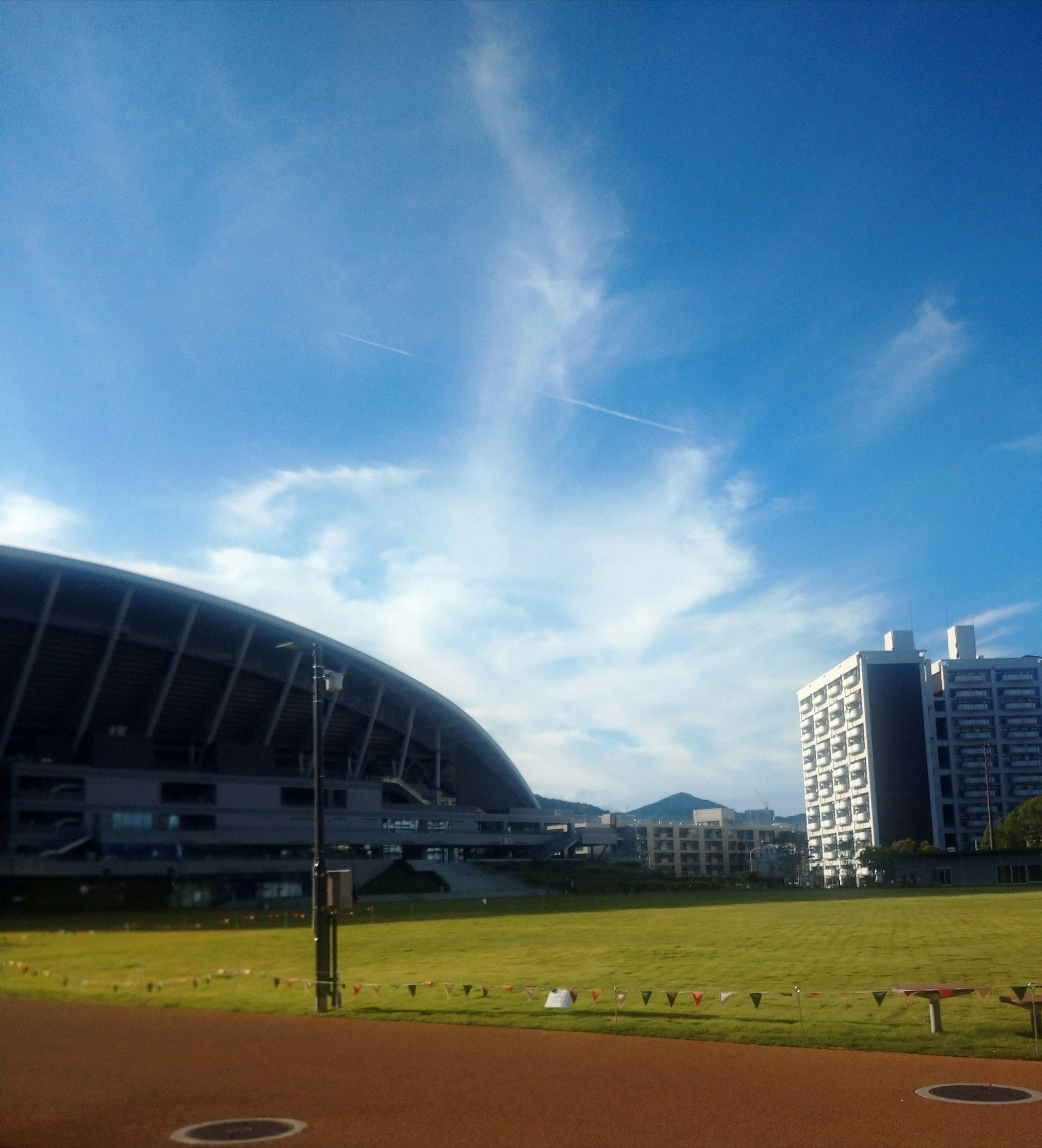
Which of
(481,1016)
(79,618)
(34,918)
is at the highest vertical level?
(79,618)

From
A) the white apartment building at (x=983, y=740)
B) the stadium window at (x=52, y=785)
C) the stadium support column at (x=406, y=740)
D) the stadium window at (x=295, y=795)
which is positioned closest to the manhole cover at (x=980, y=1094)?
the stadium window at (x=52, y=785)

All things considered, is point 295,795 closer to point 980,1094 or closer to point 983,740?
point 980,1094

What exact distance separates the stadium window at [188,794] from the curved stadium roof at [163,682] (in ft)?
9.37

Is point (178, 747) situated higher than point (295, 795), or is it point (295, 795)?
point (178, 747)

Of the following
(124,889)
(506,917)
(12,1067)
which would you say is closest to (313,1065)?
(12,1067)

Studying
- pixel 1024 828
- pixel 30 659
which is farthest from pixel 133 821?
pixel 1024 828

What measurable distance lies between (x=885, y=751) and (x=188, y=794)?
100929 mm

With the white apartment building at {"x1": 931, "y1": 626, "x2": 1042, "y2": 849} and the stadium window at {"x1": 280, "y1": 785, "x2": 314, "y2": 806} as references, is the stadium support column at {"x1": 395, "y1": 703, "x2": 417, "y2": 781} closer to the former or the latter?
the stadium window at {"x1": 280, "y1": 785, "x2": 314, "y2": 806}

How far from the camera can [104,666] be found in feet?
282

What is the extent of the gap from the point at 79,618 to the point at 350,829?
1316 inches

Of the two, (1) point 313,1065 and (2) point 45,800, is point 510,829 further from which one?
(1) point 313,1065

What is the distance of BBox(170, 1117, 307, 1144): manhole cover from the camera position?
432 inches

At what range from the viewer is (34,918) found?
235ft

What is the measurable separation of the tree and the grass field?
5969 centimetres
